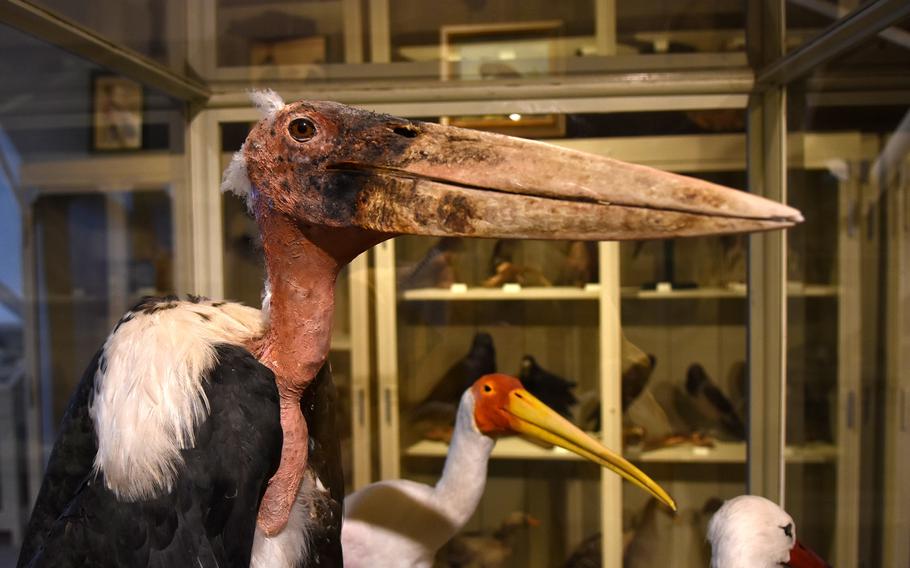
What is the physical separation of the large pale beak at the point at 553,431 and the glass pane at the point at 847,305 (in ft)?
1.52

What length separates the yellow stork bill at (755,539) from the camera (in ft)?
3.75

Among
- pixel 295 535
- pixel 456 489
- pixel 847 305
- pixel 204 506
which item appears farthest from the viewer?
pixel 847 305

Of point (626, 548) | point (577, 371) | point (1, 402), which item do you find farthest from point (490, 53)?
point (1, 402)

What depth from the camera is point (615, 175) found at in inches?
26.1

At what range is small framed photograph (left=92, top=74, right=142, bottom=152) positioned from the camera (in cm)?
139

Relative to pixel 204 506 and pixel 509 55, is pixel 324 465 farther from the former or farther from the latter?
pixel 509 55

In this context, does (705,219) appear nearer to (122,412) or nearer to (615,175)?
(615,175)

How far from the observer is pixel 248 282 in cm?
146

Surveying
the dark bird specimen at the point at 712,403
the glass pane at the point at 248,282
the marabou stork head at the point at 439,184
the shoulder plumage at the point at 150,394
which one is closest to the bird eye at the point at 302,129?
the marabou stork head at the point at 439,184

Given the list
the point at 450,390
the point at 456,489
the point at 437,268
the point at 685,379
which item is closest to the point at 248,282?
the point at 437,268

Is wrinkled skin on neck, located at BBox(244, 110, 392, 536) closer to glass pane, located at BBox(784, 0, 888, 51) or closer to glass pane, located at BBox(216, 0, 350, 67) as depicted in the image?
glass pane, located at BBox(216, 0, 350, 67)

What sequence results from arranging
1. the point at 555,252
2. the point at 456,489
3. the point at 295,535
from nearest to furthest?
the point at 295,535 < the point at 456,489 < the point at 555,252

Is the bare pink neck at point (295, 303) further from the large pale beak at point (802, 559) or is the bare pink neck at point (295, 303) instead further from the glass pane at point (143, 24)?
the large pale beak at point (802, 559)

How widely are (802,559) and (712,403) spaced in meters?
0.46
